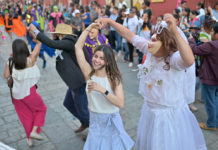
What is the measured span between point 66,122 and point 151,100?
221cm

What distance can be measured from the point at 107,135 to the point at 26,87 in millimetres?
1549

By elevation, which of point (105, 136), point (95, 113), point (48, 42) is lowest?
point (105, 136)

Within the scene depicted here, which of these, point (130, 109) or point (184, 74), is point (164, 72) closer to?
point (184, 74)

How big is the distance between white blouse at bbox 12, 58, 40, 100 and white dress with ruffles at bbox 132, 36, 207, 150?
168cm

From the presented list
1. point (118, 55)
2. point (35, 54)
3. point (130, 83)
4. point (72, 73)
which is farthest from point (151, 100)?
point (118, 55)

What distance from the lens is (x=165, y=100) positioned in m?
2.10

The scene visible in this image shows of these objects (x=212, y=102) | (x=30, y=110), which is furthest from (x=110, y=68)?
(x=212, y=102)

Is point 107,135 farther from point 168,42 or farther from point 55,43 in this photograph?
point 55,43

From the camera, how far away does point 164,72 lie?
2.04 m

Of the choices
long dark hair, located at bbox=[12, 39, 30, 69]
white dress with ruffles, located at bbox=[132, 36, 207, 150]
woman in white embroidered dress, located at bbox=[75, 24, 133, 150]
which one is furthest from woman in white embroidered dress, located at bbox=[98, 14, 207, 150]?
long dark hair, located at bbox=[12, 39, 30, 69]

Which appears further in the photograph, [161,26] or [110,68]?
[110,68]

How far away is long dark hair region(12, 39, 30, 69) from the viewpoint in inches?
115

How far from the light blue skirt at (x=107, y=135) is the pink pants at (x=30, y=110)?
1.33 metres

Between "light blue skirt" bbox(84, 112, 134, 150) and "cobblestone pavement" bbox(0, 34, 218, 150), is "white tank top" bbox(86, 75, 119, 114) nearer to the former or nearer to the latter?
"light blue skirt" bbox(84, 112, 134, 150)
